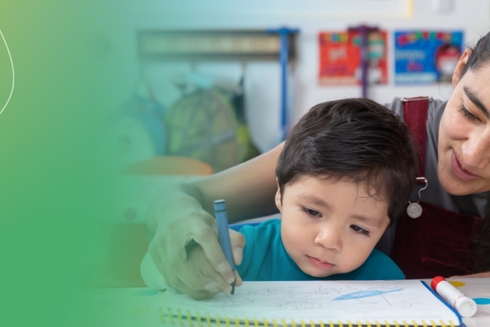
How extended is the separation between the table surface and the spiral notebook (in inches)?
0.7

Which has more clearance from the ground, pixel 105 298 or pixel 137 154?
pixel 105 298

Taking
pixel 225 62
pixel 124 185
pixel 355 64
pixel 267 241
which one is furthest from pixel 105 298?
pixel 355 64

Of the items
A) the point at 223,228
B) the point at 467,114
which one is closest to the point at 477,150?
the point at 467,114

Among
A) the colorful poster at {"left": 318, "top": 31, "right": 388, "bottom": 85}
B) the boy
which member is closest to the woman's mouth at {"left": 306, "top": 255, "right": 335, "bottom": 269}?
the boy

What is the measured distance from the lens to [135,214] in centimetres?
116

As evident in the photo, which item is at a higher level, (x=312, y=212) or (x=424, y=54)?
(x=424, y=54)

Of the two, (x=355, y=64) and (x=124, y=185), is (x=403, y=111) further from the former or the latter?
(x=355, y=64)

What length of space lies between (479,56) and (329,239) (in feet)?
1.23

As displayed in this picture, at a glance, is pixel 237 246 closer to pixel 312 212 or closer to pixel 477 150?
pixel 312 212

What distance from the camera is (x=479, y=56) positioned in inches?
29.5

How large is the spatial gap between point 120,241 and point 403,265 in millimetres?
597

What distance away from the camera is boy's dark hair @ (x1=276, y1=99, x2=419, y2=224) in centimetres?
69

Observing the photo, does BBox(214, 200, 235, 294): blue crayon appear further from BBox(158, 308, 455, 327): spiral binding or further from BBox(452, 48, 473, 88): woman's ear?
BBox(452, 48, 473, 88): woman's ear

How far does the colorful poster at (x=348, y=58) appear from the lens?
234cm
